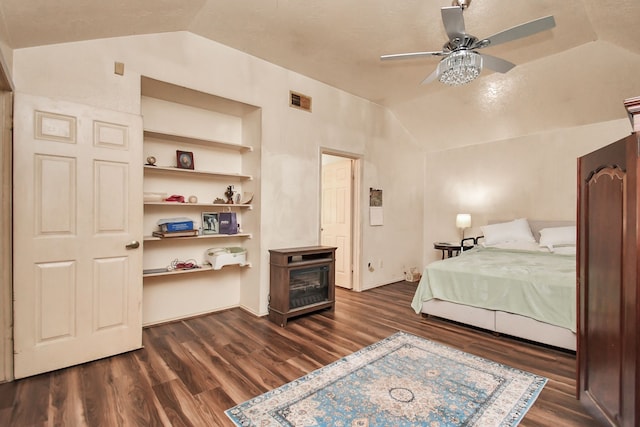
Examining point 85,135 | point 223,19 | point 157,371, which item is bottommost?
point 157,371

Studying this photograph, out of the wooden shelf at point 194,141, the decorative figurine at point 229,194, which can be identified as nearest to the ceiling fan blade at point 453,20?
the wooden shelf at point 194,141

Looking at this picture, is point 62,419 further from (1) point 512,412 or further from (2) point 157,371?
(1) point 512,412

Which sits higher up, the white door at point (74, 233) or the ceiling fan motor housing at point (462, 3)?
the ceiling fan motor housing at point (462, 3)

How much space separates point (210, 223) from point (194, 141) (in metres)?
0.94

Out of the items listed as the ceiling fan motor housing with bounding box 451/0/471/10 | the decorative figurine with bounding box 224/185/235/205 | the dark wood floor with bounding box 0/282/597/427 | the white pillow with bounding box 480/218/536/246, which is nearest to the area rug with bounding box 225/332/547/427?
the dark wood floor with bounding box 0/282/597/427

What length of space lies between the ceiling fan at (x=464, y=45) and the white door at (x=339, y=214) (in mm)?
2389

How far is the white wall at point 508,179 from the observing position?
4.42 metres

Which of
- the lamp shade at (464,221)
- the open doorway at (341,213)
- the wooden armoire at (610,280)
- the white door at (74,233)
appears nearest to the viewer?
the wooden armoire at (610,280)

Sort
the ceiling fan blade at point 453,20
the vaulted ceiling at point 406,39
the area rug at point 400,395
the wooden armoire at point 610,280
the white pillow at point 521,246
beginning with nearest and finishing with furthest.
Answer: the wooden armoire at point 610,280 < the area rug at point 400,395 < the ceiling fan blade at point 453,20 < the vaulted ceiling at point 406,39 < the white pillow at point 521,246

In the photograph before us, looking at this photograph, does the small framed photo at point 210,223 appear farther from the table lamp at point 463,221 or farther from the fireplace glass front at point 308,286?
the table lamp at point 463,221

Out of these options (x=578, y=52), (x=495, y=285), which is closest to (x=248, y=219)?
(x=495, y=285)

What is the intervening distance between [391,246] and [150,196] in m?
3.71

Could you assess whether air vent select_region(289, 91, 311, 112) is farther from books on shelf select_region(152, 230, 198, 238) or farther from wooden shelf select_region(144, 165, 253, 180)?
books on shelf select_region(152, 230, 198, 238)

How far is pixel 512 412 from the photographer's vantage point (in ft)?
6.09
